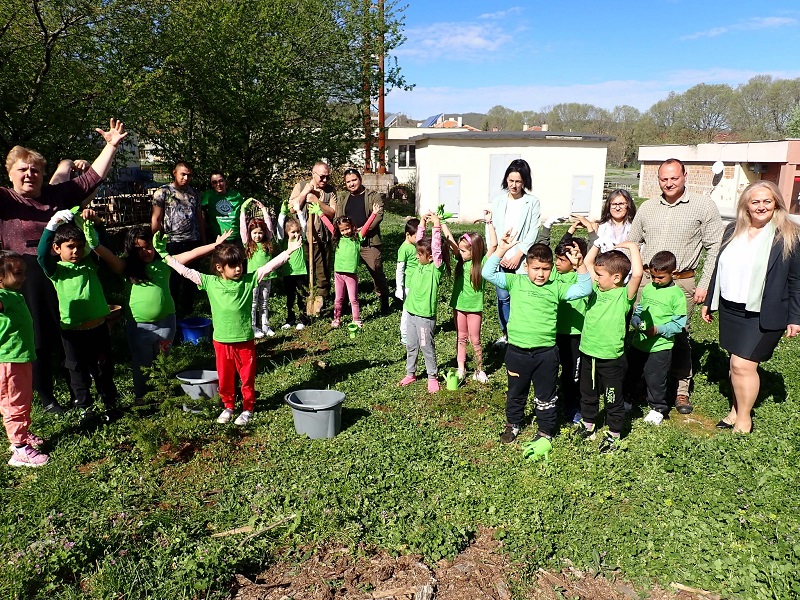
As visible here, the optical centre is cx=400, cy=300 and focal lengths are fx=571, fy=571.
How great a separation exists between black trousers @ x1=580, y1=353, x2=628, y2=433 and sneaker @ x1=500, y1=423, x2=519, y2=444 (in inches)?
22.6

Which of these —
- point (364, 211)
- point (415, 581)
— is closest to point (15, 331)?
point (415, 581)

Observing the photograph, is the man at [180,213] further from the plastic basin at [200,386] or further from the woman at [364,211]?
the plastic basin at [200,386]

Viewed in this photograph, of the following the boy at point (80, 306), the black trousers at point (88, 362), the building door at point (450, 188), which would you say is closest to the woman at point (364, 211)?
the boy at point (80, 306)

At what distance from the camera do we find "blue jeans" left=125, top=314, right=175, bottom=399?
5.05 m

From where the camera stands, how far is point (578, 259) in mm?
4500

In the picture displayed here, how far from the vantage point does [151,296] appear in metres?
4.95

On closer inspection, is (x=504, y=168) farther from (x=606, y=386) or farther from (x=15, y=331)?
(x=15, y=331)

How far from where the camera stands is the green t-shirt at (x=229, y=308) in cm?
479

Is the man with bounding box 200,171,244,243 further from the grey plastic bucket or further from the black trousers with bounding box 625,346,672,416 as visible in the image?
the black trousers with bounding box 625,346,672,416

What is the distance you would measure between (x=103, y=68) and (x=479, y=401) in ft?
26.8

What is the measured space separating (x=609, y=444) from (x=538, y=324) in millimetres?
1145

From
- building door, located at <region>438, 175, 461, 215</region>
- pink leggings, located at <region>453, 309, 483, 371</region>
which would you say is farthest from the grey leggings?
building door, located at <region>438, 175, 461, 215</region>

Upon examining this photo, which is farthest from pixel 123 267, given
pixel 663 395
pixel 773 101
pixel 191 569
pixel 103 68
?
pixel 773 101

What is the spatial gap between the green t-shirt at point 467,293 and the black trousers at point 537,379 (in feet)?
4.20
